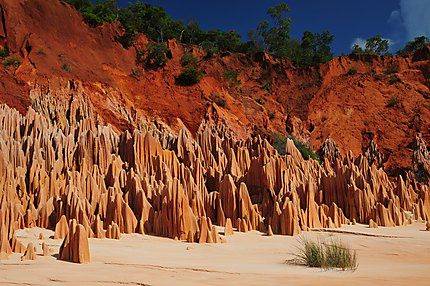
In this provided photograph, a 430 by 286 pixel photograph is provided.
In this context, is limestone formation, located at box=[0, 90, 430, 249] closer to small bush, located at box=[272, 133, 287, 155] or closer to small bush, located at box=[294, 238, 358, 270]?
small bush, located at box=[294, 238, 358, 270]

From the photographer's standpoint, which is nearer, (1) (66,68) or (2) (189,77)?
(1) (66,68)

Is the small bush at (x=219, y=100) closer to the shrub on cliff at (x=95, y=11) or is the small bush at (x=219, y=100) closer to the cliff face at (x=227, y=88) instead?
the cliff face at (x=227, y=88)

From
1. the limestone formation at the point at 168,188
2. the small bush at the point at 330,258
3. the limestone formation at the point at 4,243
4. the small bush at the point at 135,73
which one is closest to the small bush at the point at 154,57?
the small bush at the point at 135,73

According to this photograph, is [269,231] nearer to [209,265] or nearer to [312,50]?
[209,265]

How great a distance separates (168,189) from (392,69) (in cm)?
3397

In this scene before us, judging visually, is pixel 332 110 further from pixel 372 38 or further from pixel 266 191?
pixel 266 191

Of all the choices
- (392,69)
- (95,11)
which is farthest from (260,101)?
(95,11)

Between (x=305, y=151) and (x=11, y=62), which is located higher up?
(x=11, y=62)

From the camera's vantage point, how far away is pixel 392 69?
41.5 metres

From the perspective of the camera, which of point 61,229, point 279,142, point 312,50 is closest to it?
point 61,229

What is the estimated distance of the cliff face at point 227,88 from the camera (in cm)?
2639

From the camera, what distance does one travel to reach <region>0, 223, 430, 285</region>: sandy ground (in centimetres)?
667

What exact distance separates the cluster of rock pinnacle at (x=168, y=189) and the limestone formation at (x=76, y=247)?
→ 133 centimetres

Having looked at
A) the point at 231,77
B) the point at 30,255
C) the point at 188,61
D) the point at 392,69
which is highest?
the point at 392,69
